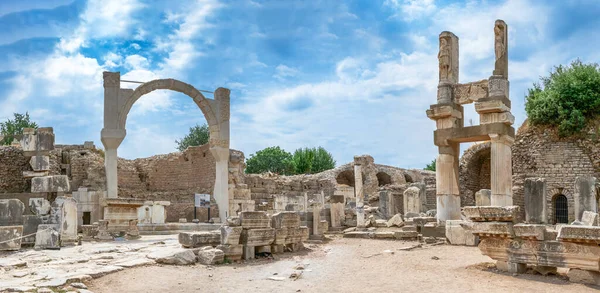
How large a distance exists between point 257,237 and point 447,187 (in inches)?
229

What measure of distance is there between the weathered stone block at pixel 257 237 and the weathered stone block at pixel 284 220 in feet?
1.24

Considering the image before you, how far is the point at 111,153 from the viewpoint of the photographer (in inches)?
699

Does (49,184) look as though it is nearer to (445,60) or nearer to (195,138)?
(445,60)

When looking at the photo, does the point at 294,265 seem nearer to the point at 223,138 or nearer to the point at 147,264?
the point at 147,264

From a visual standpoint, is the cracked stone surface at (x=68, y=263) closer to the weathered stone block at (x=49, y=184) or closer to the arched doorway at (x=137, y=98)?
the weathered stone block at (x=49, y=184)

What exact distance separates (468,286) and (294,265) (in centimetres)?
322

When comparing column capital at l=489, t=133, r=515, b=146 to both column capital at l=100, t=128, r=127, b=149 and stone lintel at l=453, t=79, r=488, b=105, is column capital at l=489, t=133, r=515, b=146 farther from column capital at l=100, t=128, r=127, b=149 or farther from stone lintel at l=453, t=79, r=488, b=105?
column capital at l=100, t=128, r=127, b=149

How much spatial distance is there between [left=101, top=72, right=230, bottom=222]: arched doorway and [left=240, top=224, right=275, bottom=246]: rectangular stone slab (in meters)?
8.58

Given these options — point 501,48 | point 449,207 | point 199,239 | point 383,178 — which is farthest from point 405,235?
point 383,178

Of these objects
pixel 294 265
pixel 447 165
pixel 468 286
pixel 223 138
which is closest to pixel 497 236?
pixel 468 286

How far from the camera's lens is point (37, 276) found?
7602 millimetres

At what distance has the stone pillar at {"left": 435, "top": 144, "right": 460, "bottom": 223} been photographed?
13945 millimetres

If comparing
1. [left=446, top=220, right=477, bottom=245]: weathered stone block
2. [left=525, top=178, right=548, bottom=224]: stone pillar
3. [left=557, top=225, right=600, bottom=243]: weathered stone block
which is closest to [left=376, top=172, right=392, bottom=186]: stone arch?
[left=446, top=220, right=477, bottom=245]: weathered stone block

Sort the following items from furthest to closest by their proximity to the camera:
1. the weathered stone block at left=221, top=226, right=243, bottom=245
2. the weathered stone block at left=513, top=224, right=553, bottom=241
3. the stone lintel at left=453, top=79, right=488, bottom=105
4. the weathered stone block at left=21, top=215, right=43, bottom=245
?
the stone lintel at left=453, top=79, right=488, bottom=105 < the weathered stone block at left=21, top=215, right=43, bottom=245 < the weathered stone block at left=221, top=226, right=243, bottom=245 < the weathered stone block at left=513, top=224, right=553, bottom=241
